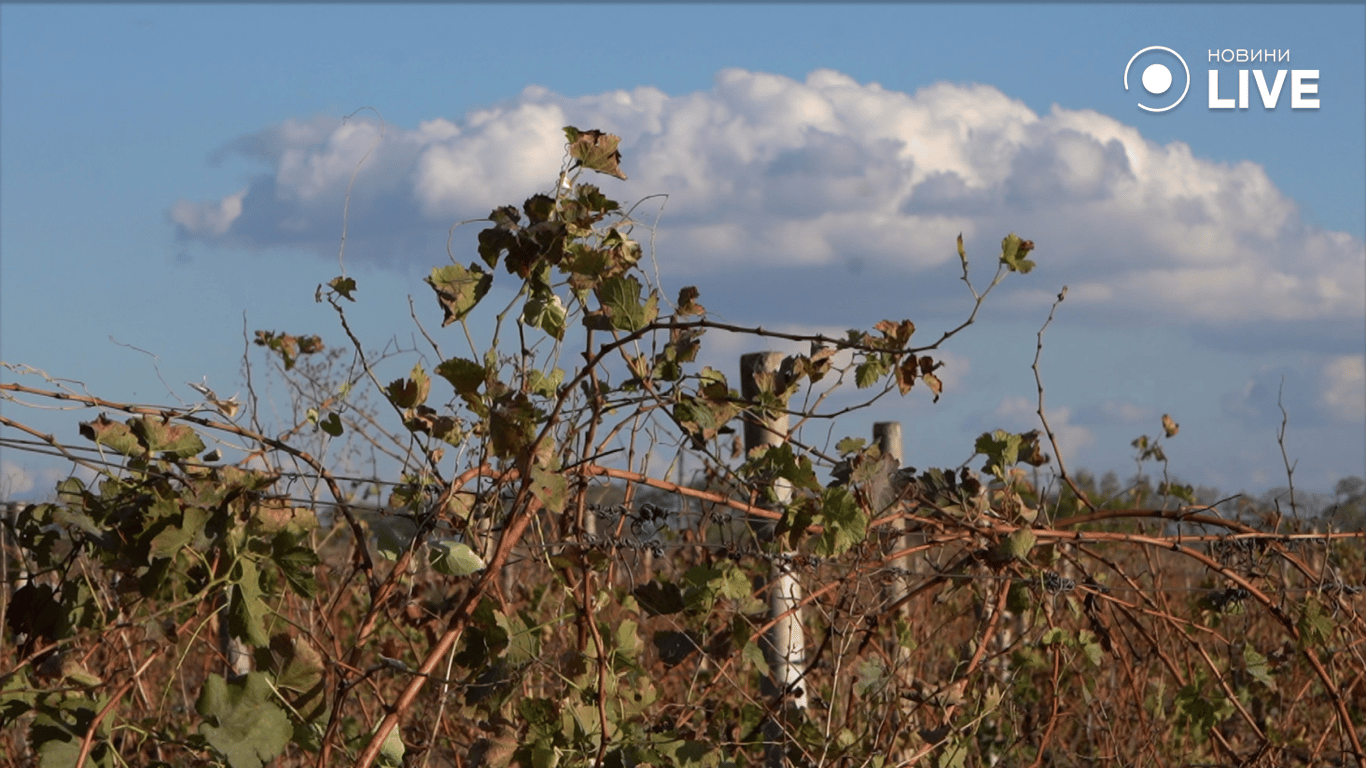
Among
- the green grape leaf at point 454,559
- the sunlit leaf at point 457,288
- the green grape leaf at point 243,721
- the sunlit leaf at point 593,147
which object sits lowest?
the green grape leaf at point 243,721

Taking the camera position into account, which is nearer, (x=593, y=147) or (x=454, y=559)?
(x=454, y=559)

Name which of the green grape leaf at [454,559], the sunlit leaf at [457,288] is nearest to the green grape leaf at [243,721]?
the green grape leaf at [454,559]

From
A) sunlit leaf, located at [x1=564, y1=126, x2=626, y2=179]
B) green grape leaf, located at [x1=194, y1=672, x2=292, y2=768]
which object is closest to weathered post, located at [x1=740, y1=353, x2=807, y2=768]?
sunlit leaf, located at [x1=564, y1=126, x2=626, y2=179]

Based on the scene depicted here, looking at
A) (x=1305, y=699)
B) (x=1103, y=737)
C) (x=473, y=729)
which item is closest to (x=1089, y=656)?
(x=1103, y=737)

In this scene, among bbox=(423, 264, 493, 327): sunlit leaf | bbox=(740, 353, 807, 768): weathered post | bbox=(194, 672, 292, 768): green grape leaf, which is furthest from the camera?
bbox=(740, 353, 807, 768): weathered post

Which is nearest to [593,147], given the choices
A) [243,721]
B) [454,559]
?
[454,559]

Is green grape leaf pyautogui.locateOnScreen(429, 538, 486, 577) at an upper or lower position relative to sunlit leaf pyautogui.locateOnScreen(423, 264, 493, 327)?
lower

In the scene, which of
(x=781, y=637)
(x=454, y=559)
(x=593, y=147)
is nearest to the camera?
(x=454, y=559)

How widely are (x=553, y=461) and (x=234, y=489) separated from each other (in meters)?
0.58

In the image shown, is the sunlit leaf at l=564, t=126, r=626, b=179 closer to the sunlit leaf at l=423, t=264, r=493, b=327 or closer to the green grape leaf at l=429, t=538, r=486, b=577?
the sunlit leaf at l=423, t=264, r=493, b=327

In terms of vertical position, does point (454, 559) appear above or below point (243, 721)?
above

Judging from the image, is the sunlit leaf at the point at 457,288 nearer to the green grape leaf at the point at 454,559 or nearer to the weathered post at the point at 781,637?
the green grape leaf at the point at 454,559

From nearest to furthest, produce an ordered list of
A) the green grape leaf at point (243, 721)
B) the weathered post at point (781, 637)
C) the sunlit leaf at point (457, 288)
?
the green grape leaf at point (243, 721) → the sunlit leaf at point (457, 288) → the weathered post at point (781, 637)

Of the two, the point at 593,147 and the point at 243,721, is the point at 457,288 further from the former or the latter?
the point at 243,721
